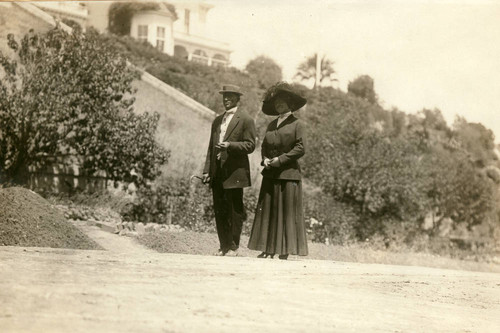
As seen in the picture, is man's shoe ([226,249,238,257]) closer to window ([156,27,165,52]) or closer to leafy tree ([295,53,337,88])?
leafy tree ([295,53,337,88])

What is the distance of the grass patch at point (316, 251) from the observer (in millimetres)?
8094

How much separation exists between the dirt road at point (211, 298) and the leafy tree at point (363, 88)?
7.56 m

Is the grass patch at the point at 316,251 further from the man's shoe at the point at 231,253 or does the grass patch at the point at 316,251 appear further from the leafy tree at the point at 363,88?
the leafy tree at the point at 363,88

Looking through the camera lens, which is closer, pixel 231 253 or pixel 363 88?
pixel 231 253

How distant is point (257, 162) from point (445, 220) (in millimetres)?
6448

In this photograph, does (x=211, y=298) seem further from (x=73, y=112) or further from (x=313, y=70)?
(x=313, y=70)

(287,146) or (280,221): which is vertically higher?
(287,146)

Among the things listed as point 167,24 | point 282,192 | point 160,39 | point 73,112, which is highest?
point 160,39

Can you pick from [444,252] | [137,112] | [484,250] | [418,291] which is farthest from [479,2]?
[484,250]

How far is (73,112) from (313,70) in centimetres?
441

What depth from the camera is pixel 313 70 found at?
1259 cm

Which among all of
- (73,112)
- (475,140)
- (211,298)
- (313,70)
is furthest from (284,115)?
(475,140)

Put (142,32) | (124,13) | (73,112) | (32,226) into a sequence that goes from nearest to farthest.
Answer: (32,226), (73,112), (124,13), (142,32)

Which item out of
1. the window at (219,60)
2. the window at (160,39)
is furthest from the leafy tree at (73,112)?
the window at (160,39)
